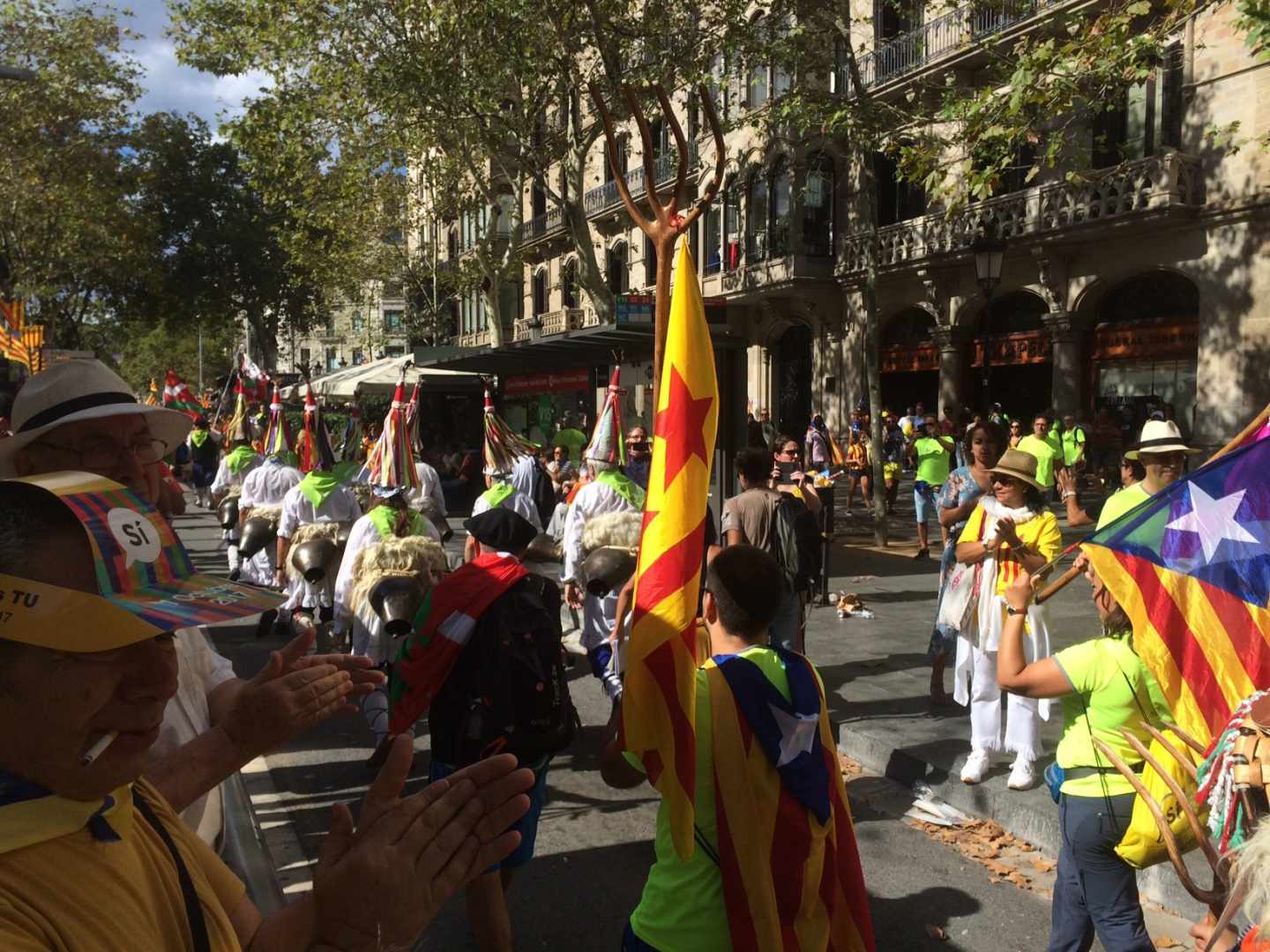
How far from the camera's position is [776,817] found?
8.02 feet

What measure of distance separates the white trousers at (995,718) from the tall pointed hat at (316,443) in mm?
5722

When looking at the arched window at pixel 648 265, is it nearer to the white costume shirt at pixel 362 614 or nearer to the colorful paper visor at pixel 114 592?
the white costume shirt at pixel 362 614

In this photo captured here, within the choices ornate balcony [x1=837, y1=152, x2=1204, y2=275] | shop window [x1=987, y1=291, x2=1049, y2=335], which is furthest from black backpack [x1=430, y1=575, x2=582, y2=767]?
shop window [x1=987, y1=291, x2=1049, y2=335]

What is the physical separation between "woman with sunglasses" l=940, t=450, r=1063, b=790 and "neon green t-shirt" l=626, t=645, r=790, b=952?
312cm

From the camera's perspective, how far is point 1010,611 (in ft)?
10.4

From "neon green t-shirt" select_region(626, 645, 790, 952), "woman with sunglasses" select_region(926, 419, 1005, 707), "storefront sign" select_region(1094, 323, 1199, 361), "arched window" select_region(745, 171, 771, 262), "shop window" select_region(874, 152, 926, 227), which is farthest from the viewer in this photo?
A: "arched window" select_region(745, 171, 771, 262)

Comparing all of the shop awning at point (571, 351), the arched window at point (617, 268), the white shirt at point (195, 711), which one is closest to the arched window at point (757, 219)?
the arched window at point (617, 268)

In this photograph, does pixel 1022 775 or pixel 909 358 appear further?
pixel 909 358

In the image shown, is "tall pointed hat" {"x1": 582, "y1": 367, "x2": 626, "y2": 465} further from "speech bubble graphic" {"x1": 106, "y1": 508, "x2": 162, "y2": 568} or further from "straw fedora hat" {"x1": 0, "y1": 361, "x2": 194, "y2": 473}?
"speech bubble graphic" {"x1": 106, "y1": 508, "x2": 162, "y2": 568}

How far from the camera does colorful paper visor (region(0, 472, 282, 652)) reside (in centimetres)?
116

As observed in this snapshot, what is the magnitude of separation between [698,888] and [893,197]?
23.8m

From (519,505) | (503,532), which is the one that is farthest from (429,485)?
(503,532)

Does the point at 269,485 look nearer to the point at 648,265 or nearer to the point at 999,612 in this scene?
the point at 999,612

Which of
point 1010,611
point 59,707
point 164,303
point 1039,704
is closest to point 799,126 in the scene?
point 1039,704
